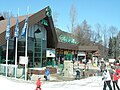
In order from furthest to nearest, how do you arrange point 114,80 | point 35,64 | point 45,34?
point 45,34
point 35,64
point 114,80

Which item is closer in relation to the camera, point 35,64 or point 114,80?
point 114,80

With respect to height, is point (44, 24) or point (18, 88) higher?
point (44, 24)

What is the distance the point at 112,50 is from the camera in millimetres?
101875

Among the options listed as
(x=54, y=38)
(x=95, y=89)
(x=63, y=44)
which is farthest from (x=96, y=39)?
(x=95, y=89)

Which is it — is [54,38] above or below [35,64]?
above

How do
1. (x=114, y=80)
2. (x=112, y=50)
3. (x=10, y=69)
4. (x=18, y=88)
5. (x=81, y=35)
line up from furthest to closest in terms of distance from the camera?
Answer: (x=112, y=50)
(x=81, y=35)
(x=10, y=69)
(x=18, y=88)
(x=114, y=80)

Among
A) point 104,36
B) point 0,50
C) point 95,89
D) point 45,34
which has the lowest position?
point 95,89

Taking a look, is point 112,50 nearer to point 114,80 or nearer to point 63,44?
point 63,44

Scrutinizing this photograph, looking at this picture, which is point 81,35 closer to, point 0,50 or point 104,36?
point 104,36

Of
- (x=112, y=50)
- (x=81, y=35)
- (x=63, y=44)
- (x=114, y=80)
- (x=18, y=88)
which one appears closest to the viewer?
(x=114, y=80)

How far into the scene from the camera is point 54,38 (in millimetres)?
34719

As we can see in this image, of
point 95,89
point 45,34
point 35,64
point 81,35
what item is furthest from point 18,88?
point 81,35

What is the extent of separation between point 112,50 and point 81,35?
2321 cm

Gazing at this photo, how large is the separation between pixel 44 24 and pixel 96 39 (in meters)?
75.8
